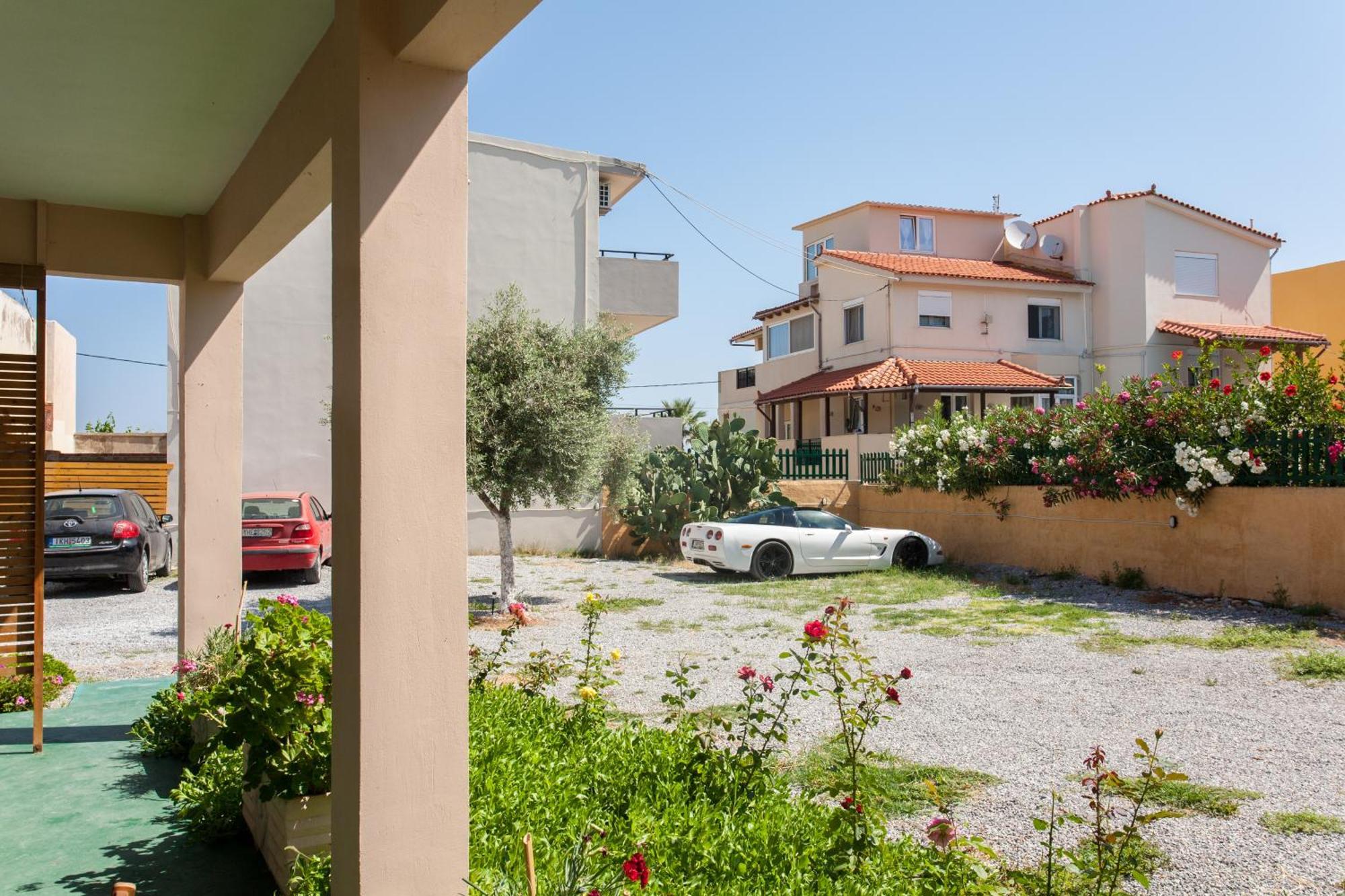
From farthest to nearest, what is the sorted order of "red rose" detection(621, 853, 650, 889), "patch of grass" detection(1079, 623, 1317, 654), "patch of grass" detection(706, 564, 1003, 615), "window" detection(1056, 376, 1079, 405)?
"window" detection(1056, 376, 1079, 405), "patch of grass" detection(706, 564, 1003, 615), "patch of grass" detection(1079, 623, 1317, 654), "red rose" detection(621, 853, 650, 889)

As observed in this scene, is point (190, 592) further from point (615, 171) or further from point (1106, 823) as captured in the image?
point (615, 171)

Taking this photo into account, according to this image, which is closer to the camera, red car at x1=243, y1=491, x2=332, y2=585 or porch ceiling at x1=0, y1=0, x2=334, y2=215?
porch ceiling at x1=0, y1=0, x2=334, y2=215

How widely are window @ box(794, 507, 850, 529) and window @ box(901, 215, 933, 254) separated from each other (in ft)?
58.4

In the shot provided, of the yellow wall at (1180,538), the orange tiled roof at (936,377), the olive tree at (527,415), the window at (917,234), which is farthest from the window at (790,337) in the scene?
the olive tree at (527,415)

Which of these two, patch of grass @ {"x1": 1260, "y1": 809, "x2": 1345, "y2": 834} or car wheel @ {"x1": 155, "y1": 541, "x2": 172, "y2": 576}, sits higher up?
car wheel @ {"x1": 155, "y1": 541, "x2": 172, "y2": 576}

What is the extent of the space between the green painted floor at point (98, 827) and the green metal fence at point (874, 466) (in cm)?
1579

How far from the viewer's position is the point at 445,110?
2.82 m

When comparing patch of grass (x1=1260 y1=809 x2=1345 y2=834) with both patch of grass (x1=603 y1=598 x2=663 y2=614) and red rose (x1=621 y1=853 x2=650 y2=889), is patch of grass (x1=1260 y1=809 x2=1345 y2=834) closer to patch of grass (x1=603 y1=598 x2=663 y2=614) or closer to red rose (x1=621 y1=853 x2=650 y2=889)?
red rose (x1=621 y1=853 x2=650 y2=889)

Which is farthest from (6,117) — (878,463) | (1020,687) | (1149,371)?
(1149,371)

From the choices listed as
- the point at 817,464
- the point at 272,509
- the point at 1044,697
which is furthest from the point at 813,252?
the point at 1044,697

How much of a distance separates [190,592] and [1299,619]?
35.9 ft

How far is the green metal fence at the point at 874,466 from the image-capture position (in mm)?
19734

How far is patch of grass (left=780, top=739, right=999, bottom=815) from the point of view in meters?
4.91

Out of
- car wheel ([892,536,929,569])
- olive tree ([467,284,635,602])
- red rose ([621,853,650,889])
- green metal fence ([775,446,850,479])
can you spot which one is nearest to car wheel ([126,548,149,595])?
olive tree ([467,284,635,602])
